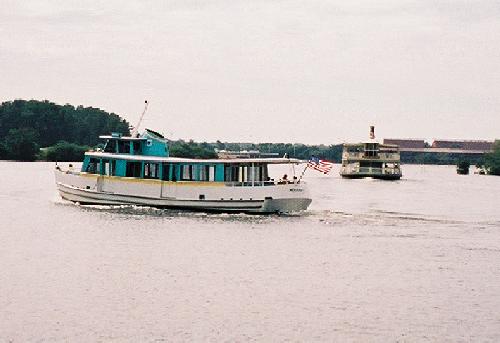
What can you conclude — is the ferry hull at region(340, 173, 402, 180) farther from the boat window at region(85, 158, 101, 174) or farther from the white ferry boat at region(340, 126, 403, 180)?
the boat window at region(85, 158, 101, 174)

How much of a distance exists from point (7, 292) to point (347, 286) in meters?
15.7

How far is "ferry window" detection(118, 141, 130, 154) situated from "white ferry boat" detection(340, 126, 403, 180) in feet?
307

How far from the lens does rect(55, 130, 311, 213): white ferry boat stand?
67688 mm

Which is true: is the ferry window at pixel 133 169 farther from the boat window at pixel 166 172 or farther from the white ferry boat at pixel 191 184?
the boat window at pixel 166 172

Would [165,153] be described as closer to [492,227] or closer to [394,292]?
[492,227]

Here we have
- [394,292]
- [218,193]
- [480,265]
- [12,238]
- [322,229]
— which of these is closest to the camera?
[394,292]

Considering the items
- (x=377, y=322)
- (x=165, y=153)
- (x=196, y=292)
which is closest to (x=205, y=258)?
(x=196, y=292)

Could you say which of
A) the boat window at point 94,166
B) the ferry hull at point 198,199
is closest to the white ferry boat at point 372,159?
the ferry hull at point 198,199

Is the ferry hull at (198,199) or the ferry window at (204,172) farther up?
the ferry window at (204,172)

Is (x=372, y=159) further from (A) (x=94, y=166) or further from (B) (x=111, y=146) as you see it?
(A) (x=94, y=166)

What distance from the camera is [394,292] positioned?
39719 mm

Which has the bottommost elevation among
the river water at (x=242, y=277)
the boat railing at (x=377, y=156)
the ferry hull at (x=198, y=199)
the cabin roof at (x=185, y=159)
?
the river water at (x=242, y=277)

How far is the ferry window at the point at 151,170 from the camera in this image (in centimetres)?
6988

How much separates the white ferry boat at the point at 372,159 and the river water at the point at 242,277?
301 ft
